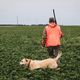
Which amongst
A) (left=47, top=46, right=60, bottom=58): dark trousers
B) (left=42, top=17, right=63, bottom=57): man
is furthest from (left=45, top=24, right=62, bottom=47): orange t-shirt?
(left=47, top=46, right=60, bottom=58): dark trousers

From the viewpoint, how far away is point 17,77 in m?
14.3

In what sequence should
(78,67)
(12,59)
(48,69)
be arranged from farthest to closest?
(12,59) → (78,67) → (48,69)

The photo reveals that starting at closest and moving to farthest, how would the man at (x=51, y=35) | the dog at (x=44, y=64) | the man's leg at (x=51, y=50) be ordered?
1. the dog at (x=44, y=64)
2. the man at (x=51, y=35)
3. the man's leg at (x=51, y=50)

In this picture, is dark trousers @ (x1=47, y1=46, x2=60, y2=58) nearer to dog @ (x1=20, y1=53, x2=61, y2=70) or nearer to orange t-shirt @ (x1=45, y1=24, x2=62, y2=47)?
orange t-shirt @ (x1=45, y1=24, x2=62, y2=47)

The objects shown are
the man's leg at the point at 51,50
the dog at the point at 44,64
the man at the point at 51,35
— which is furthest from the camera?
the man's leg at the point at 51,50

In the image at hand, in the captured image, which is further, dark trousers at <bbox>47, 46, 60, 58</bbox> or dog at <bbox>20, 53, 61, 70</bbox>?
dark trousers at <bbox>47, 46, 60, 58</bbox>

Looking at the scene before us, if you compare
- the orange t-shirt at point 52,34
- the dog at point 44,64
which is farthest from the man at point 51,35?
the dog at point 44,64

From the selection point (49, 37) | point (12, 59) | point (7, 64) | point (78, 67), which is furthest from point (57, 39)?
point (12, 59)

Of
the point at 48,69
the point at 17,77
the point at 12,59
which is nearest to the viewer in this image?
the point at 17,77

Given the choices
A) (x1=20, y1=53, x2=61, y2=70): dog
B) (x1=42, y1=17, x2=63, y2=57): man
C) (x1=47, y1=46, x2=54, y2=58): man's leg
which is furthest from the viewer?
(x1=47, y1=46, x2=54, y2=58): man's leg

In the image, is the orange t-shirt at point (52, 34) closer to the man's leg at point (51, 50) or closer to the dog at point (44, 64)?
the man's leg at point (51, 50)

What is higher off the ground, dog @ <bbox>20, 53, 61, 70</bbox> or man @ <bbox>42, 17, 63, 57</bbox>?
man @ <bbox>42, 17, 63, 57</bbox>
